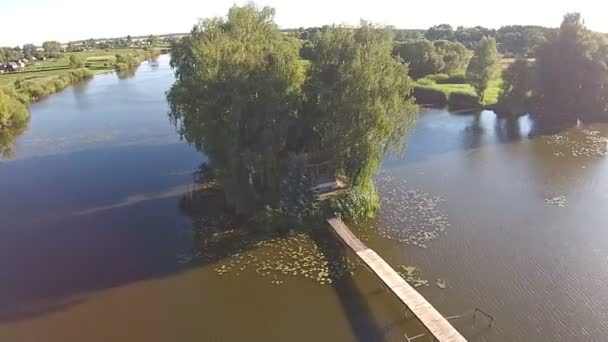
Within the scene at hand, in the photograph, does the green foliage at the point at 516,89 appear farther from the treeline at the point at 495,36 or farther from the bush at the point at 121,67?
the bush at the point at 121,67

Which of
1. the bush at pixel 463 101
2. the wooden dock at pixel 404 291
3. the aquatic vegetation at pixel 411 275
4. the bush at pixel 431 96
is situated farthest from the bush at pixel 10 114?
the bush at pixel 463 101

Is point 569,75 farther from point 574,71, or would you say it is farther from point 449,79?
point 449,79

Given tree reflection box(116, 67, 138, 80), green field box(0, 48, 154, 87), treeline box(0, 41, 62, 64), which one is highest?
treeline box(0, 41, 62, 64)

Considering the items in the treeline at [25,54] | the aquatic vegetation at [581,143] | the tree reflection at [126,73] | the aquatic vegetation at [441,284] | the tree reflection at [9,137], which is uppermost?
the treeline at [25,54]

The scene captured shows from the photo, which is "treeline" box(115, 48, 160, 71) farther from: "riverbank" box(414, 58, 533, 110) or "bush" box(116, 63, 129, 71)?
"riverbank" box(414, 58, 533, 110)

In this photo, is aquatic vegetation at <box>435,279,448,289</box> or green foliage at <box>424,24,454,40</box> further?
green foliage at <box>424,24,454,40</box>

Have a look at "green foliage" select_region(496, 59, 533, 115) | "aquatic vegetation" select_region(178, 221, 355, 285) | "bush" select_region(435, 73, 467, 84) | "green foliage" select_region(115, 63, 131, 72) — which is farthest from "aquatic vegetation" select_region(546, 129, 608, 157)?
"green foliage" select_region(115, 63, 131, 72)

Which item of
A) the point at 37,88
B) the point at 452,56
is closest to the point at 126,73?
the point at 37,88

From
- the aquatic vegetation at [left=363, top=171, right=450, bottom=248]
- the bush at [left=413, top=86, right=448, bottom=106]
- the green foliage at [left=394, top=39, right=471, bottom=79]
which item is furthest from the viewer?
the green foliage at [left=394, top=39, right=471, bottom=79]
